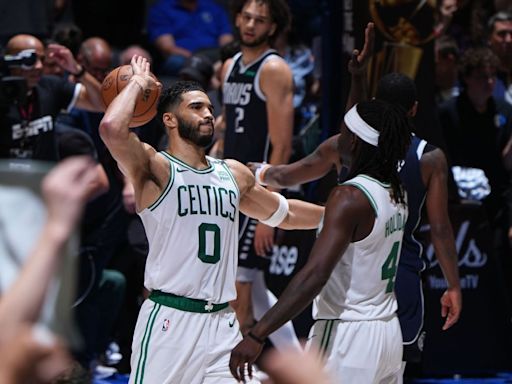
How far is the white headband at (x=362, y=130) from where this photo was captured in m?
5.10

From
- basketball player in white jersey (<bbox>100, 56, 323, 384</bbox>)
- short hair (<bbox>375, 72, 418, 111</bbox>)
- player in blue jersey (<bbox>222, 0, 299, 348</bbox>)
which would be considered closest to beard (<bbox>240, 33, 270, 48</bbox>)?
player in blue jersey (<bbox>222, 0, 299, 348</bbox>)

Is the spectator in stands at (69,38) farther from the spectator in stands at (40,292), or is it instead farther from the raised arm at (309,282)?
the spectator in stands at (40,292)

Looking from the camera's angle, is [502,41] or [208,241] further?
[502,41]

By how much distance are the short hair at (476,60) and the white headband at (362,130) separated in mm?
3770

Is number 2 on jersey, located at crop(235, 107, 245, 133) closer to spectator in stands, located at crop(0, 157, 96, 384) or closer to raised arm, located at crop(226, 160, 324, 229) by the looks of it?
raised arm, located at crop(226, 160, 324, 229)

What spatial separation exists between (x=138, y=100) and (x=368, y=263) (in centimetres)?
128

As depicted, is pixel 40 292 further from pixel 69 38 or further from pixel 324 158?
pixel 69 38

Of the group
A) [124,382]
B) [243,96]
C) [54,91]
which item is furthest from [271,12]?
[124,382]

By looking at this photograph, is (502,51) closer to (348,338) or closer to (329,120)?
(329,120)

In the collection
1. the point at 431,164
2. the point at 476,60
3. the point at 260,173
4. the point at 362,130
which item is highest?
the point at 362,130

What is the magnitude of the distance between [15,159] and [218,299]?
2716 mm

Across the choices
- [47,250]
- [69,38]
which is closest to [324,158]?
[69,38]

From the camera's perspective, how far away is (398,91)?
5.93 metres

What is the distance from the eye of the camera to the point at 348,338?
5.06 metres
